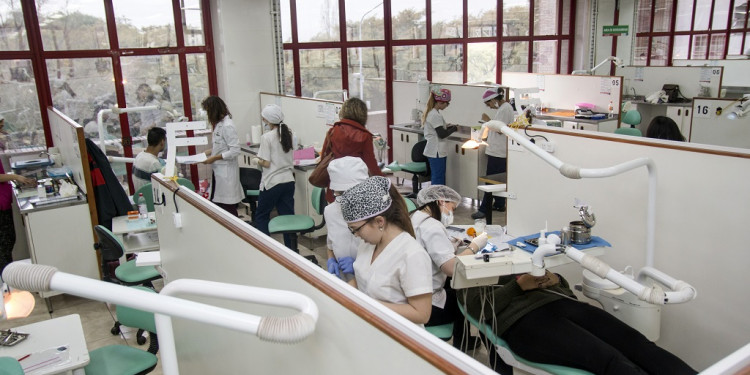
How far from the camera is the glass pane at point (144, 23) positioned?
19.2 ft

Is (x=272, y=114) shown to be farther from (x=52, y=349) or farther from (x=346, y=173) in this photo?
(x=52, y=349)

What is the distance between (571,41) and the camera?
9.69 metres

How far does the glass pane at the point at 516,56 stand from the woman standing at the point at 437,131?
11.2 ft

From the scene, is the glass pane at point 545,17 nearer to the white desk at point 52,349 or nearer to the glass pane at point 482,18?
the glass pane at point 482,18

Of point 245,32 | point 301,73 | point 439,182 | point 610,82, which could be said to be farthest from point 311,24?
point 610,82

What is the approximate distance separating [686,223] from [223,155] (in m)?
3.30

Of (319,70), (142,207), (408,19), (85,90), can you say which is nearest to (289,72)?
Result: (319,70)

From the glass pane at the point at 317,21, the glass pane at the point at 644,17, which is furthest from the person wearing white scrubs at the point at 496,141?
the glass pane at the point at 644,17

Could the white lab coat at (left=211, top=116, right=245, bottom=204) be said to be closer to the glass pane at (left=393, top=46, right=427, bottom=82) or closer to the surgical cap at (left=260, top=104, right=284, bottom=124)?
the surgical cap at (left=260, top=104, right=284, bottom=124)

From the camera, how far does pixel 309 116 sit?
5652 millimetres

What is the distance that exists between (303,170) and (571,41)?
655cm

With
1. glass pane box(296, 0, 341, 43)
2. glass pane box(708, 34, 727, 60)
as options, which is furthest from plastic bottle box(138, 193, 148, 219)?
glass pane box(708, 34, 727, 60)

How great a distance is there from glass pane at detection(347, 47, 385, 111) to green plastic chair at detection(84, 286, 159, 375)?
16.7ft

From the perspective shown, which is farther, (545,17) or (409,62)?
(545,17)
